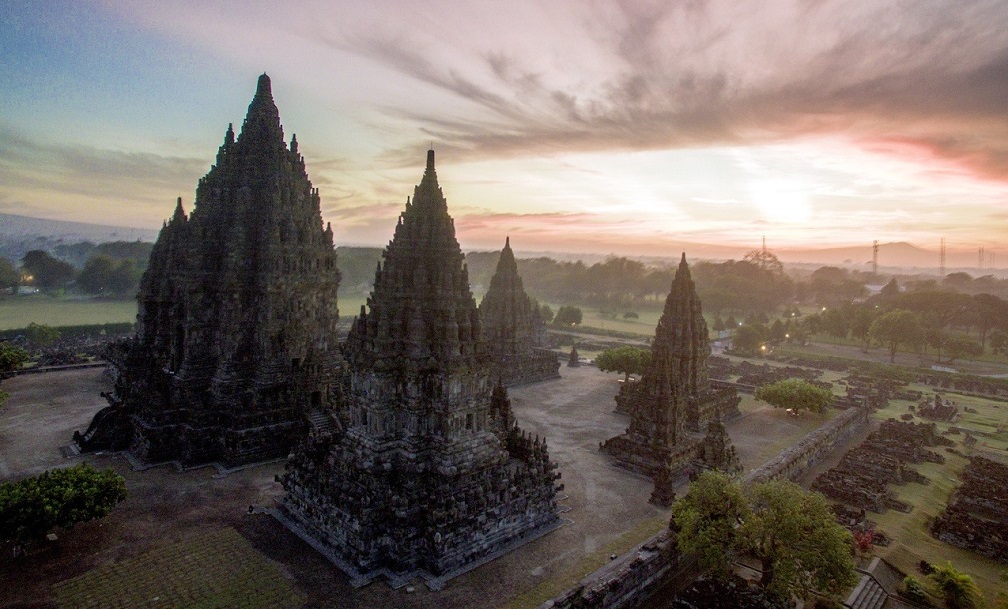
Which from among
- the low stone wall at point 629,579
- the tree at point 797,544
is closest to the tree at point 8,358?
the low stone wall at point 629,579

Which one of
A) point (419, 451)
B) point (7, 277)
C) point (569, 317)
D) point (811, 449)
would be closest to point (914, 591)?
point (811, 449)

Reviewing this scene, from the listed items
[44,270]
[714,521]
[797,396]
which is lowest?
[797,396]

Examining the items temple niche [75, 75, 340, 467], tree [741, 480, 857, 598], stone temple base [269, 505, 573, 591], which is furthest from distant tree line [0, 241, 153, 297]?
tree [741, 480, 857, 598]

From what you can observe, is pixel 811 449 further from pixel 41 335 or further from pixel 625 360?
pixel 41 335

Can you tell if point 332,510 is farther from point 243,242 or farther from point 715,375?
point 715,375

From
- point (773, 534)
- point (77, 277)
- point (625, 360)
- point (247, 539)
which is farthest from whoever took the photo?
point (77, 277)

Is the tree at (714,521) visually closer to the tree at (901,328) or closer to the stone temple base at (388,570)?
the stone temple base at (388,570)
